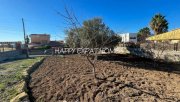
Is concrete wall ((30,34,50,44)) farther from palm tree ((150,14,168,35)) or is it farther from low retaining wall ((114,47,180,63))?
low retaining wall ((114,47,180,63))

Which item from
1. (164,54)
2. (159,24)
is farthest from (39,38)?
(164,54)

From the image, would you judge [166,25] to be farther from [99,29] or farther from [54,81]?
[54,81]

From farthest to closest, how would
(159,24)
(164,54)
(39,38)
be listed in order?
(39,38), (159,24), (164,54)

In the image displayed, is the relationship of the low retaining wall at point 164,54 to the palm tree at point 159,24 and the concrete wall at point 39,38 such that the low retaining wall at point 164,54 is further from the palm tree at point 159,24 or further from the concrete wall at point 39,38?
the concrete wall at point 39,38

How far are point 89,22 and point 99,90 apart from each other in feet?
47.4

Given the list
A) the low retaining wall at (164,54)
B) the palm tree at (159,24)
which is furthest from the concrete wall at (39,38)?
the low retaining wall at (164,54)

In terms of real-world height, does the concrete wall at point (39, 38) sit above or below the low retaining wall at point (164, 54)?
above

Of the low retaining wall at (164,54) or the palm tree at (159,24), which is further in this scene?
the palm tree at (159,24)

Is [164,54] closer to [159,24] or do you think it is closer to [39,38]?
[159,24]

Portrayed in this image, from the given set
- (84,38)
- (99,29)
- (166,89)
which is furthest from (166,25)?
(166,89)

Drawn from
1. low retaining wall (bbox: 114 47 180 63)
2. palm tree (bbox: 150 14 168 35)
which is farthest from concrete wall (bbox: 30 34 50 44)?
low retaining wall (bbox: 114 47 180 63)

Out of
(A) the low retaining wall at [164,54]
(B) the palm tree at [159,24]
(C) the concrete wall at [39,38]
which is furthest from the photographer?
(C) the concrete wall at [39,38]

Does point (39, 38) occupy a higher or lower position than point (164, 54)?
higher

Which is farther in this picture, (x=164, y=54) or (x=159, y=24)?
(x=159, y=24)
